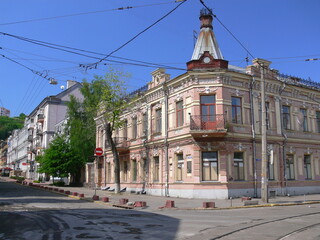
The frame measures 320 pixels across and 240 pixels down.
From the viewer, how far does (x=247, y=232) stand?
9.84 meters

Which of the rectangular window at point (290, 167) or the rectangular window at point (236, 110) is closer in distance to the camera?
the rectangular window at point (236, 110)

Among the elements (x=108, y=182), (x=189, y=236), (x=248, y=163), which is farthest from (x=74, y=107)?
(x=189, y=236)

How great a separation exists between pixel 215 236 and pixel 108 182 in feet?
91.7

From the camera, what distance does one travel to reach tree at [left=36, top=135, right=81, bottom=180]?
4250cm

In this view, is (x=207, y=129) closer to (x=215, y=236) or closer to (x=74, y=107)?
(x=215, y=236)

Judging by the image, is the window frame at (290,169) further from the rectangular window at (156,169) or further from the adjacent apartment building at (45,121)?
the adjacent apartment building at (45,121)

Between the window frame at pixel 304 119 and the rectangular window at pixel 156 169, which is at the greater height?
the window frame at pixel 304 119

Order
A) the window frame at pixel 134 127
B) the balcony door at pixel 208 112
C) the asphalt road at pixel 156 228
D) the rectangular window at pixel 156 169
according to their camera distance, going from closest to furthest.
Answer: the asphalt road at pixel 156 228 → the balcony door at pixel 208 112 → the rectangular window at pixel 156 169 → the window frame at pixel 134 127

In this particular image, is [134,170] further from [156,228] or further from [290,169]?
[156,228]

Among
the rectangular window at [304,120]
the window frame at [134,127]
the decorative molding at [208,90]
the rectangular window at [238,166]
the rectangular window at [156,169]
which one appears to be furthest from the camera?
the window frame at [134,127]

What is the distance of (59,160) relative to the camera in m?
42.5

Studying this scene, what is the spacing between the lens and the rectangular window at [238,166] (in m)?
23.7

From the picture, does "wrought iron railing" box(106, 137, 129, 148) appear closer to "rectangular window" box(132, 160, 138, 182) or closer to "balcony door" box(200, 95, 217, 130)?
"rectangular window" box(132, 160, 138, 182)

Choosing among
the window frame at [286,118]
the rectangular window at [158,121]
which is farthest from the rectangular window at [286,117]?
the rectangular window at [158,121]
